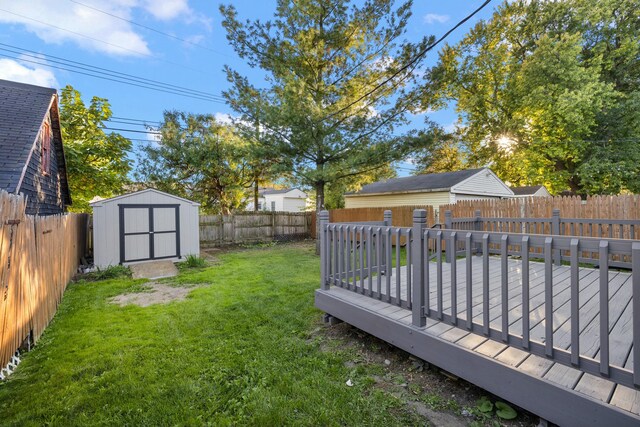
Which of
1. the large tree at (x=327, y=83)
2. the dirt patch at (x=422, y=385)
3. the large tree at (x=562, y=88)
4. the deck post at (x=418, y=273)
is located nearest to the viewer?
the dirt patch at (x=422, y=385)

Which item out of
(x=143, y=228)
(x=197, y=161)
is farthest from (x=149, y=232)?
(x=197, y=161)

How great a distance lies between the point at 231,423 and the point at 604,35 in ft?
73.9

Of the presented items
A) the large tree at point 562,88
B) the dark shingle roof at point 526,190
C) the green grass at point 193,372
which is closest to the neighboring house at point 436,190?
the large tree at point 562,88

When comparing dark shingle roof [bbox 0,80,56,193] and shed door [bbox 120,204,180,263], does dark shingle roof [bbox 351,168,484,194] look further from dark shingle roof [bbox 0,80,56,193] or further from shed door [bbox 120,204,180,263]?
dark shingle roof [bbox 0,80,56,193]

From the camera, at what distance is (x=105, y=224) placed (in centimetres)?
777

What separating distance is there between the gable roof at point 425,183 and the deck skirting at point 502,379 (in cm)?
1012

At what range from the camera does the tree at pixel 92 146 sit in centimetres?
1012

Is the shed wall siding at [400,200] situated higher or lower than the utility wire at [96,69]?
lower

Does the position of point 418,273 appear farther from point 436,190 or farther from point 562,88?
point 562,88

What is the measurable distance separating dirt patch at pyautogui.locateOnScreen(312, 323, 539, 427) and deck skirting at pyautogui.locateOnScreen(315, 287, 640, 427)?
0.60 feet

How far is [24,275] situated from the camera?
119 inches

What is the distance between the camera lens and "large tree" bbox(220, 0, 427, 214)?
877 cm

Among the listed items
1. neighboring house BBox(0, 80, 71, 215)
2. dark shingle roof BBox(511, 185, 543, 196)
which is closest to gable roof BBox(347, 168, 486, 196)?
dark shingle roof BBox(511, 185, 543, 196)

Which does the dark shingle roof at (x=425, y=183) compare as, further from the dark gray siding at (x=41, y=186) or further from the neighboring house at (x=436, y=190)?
the dark gray siding at (x=41, y=186)
